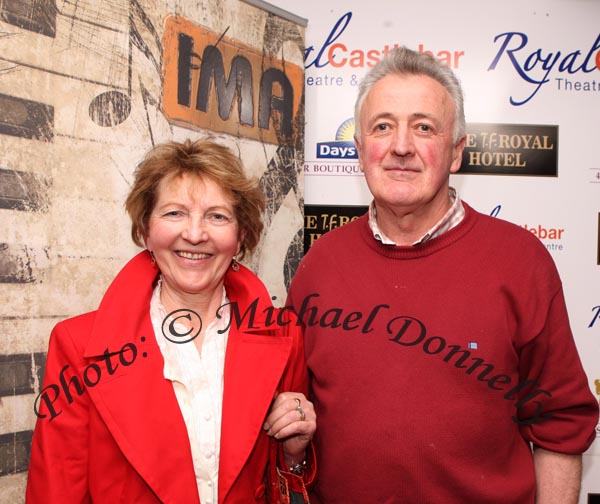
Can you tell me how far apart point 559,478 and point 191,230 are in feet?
3.93

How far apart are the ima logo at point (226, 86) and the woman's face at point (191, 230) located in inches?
33.8

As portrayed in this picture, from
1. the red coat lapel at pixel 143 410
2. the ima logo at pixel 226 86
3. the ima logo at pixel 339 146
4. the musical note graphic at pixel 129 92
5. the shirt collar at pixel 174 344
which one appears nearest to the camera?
the red coat lapel at pixel 143 410

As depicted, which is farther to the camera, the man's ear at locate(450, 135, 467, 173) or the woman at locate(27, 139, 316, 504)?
the man's ear at locate(450, 135, 467, 173)

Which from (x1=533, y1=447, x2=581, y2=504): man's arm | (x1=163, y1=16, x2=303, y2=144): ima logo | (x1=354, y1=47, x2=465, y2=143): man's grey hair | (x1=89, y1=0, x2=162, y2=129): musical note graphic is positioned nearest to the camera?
(x1=533, y1=447, x2=581, y2=504): man's arm

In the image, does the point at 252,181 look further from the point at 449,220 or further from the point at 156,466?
the point at 156,466

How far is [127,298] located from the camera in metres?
1.56

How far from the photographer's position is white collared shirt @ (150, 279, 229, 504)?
4.82 ft

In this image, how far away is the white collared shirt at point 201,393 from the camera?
1469mm

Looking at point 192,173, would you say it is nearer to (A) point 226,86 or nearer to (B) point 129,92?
(B) point 129,92

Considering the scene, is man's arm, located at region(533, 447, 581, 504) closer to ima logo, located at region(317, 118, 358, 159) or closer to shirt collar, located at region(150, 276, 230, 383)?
shirt collar, located at region(150, 276, 230, 383)

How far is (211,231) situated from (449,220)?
678 millimetres

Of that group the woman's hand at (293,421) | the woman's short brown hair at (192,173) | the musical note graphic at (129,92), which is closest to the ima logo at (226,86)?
the musical note graphic at (129,92)

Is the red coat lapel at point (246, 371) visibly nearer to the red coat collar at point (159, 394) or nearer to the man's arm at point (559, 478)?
the red coat collar at point (159, 394)

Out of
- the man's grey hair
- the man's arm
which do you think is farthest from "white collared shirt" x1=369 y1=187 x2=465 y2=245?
the man's arm
